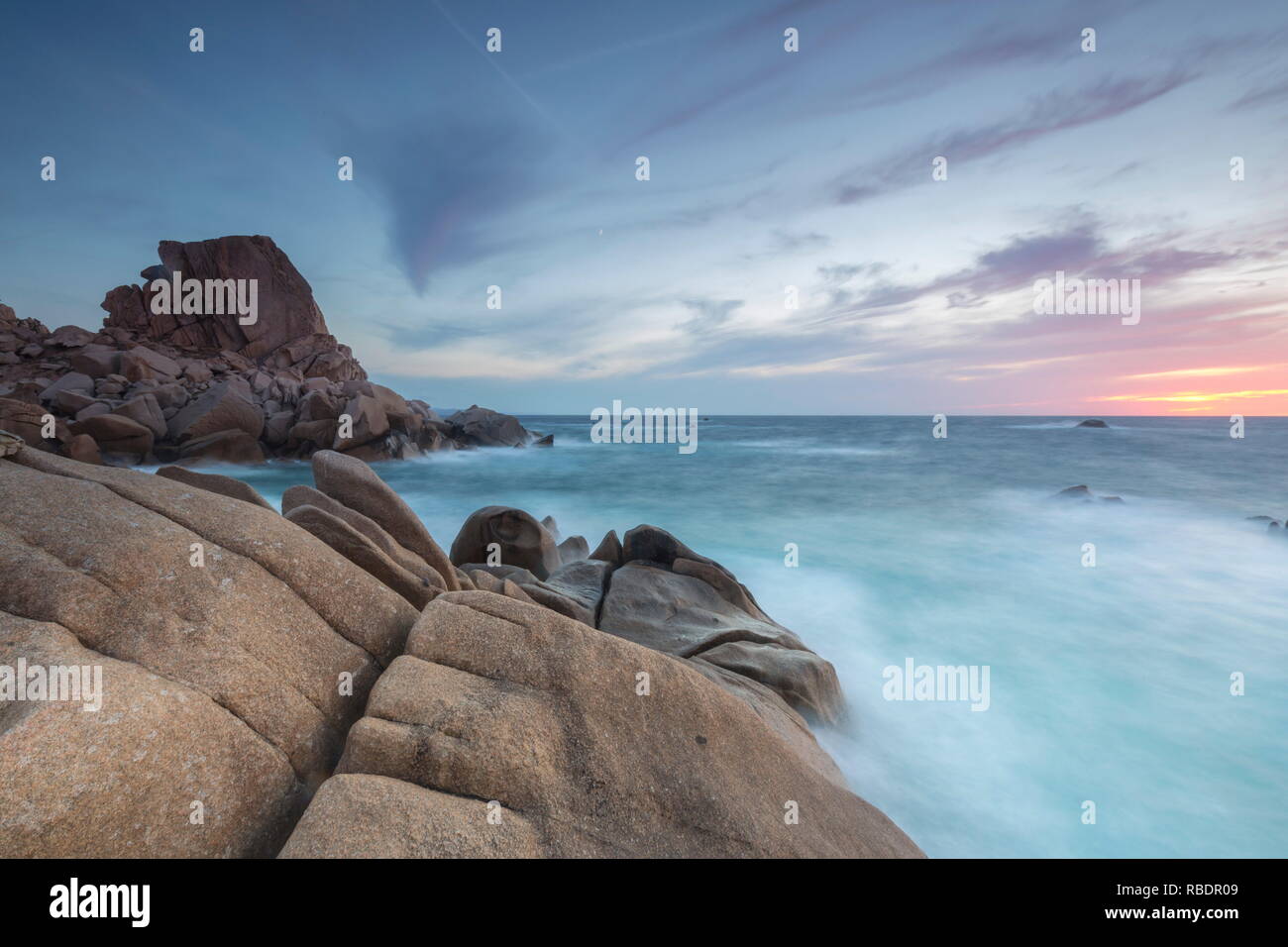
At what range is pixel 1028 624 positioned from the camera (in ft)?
36.0

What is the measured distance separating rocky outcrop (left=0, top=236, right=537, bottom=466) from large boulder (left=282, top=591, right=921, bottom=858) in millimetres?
21036

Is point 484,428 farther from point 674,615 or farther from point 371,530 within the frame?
point 371,530

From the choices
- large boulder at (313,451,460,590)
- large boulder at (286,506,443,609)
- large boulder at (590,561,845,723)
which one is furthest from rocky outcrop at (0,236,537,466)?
large boulder at (590,561,845,723)

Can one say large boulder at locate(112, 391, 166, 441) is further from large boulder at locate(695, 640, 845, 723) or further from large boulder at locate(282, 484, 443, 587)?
large boulder at locate(695, 640, 845, 723)

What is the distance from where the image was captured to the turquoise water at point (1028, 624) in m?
6.25

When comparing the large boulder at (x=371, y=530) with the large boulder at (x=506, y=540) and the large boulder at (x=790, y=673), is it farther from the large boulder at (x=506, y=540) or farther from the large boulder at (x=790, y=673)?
the large boulder at (x=506, y=540)

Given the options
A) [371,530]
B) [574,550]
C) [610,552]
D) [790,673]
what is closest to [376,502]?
[371,530]

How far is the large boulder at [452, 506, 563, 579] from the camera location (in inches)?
389

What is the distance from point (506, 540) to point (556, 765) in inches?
279

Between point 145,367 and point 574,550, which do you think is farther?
point 145,367
